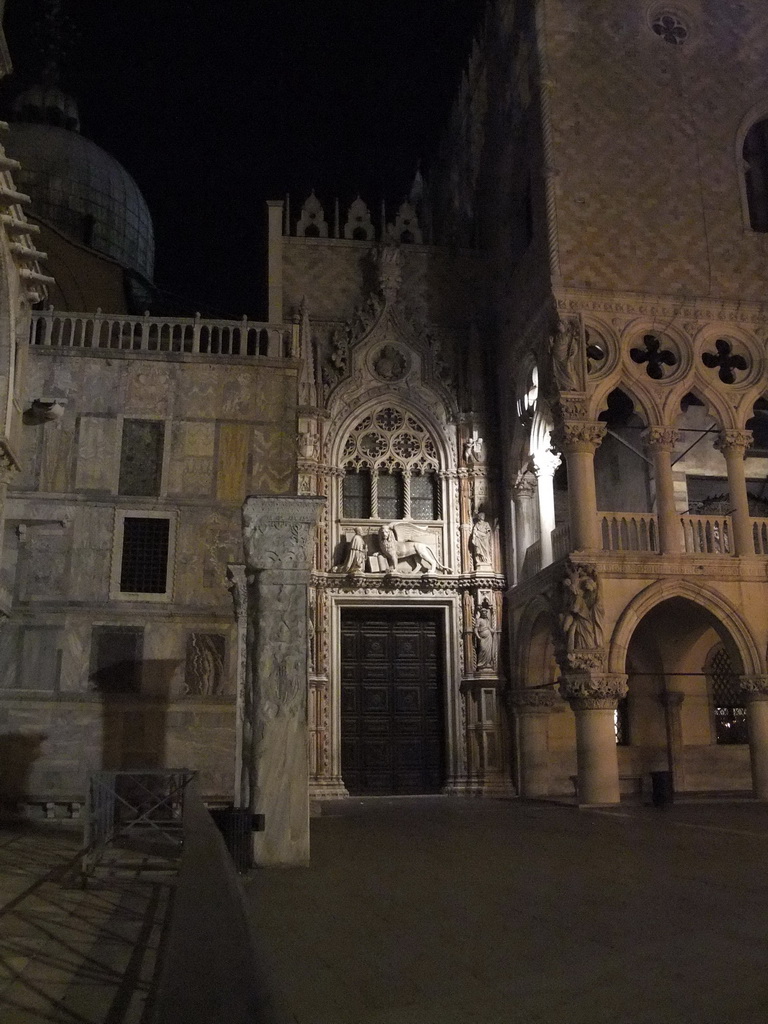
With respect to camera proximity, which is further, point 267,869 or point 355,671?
point 355,671

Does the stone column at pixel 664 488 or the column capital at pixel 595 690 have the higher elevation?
the stone column at pixel 664 488

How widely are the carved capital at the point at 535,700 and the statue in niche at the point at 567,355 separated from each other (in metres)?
6.47

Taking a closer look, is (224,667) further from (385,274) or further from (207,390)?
(385,274)

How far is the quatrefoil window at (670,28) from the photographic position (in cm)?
2038

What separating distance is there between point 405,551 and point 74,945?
14.6 m

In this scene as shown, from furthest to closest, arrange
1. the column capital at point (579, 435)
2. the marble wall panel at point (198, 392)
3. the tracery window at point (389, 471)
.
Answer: the tracery window at point (389, 471) → the marble wall panel at point (198, 392) → the column capital at point (579, 435)

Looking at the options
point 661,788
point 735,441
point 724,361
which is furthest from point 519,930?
point 724,361

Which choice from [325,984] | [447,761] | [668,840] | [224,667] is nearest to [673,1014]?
[325,984]

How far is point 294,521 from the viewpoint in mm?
9281

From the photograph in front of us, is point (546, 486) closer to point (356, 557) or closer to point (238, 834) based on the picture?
point (356, 557)

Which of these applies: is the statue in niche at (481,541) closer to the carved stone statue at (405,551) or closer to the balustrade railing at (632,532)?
the carved stone statue at (405,551)

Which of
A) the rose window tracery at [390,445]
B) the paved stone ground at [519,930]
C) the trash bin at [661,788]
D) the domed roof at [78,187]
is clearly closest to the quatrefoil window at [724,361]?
the rose window tracery at [390,445]

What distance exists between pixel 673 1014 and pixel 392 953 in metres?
1.74

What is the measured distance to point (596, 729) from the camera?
16500 mm
